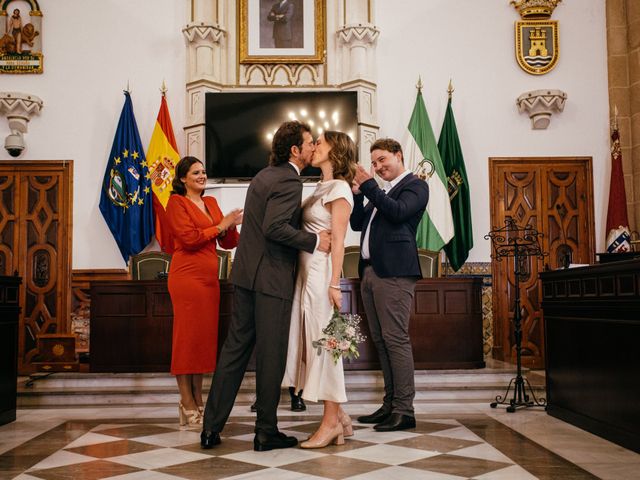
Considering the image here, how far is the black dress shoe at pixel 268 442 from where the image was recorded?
3330mm

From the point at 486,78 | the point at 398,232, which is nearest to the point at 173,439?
the point at 398,232

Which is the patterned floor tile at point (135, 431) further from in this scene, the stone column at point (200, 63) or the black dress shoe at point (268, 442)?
the stone column at point (200, 63)

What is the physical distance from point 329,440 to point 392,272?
3.43ft

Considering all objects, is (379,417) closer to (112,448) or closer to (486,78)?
(112,448)

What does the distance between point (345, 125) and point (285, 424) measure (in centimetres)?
450

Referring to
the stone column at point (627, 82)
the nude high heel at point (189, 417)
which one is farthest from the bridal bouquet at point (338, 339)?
the stone column at point (627, 82)

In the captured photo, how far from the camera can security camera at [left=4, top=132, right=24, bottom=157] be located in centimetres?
770

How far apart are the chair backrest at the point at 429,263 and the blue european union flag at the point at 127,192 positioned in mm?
3152

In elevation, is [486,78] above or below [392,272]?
above

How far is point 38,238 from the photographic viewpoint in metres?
7.88

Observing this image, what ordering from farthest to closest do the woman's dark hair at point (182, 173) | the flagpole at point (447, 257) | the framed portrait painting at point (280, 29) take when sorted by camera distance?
the framed portrait painting at point (280, 29), the flagpole at point (447, 257), the woman's dark hair at point (182, 173)

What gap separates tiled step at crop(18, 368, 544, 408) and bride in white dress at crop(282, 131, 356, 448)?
6.39 ft

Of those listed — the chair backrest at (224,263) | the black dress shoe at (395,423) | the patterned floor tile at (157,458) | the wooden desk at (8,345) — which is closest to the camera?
the patterned floor tile at (157,458)

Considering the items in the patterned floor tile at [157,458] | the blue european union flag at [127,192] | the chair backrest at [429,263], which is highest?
the blue european union flag at [127,192]
